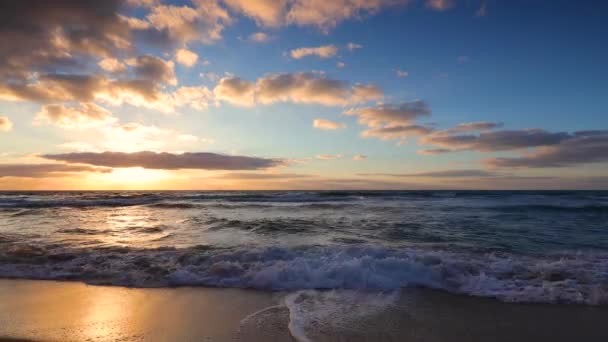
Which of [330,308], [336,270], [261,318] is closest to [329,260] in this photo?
[336,270]

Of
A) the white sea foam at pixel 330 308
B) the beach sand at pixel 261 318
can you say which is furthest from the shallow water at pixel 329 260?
the beach sand at pixel 261 318

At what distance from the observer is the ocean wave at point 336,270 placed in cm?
511

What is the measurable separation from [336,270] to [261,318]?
203 cm

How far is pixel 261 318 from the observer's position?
155 inches

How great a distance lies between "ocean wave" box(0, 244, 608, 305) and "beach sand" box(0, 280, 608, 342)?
1.33 feet

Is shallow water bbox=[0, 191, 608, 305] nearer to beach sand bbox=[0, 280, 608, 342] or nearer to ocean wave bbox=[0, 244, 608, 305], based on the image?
ocean wave bbox=[0, 244, 608, 305]

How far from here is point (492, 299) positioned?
4641 millimetres

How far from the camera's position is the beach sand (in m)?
3.50

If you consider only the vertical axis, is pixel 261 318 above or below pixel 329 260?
below

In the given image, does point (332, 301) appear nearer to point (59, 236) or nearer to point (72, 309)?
point (72, 309)

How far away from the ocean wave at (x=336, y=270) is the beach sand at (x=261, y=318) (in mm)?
406

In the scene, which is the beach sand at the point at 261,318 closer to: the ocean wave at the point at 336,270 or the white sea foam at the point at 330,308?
the white sea foam at the point at 330,308

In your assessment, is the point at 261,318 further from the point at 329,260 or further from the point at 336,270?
the point at 329,260

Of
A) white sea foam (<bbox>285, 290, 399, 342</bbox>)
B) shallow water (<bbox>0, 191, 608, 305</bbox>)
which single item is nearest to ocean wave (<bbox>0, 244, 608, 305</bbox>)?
shallow water (<bbox>0, 191, 608, 305</bbox>)
